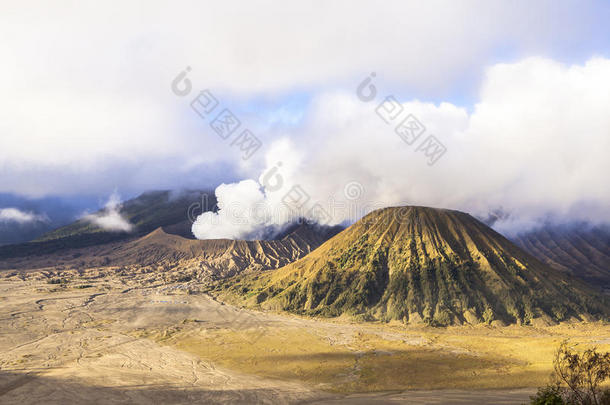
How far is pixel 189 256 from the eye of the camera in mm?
178000

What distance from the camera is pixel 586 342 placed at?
2532 inches

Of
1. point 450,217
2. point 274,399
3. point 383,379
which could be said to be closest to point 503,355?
point 383,379

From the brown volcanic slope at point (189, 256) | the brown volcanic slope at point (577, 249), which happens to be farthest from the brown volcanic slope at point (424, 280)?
the brown volcanic slope at point (577, 249)

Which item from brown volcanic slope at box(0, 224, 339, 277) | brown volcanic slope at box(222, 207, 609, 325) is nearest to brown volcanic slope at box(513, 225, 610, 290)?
brown volcanic slope at box(222, 207, 609, 325)

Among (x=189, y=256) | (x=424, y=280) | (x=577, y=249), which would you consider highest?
(x=189, y=256)

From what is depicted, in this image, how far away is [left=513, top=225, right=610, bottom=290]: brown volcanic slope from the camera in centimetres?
16162

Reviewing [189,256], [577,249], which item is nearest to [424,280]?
[189,256]

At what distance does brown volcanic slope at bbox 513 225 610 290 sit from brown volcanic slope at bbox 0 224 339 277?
118 m

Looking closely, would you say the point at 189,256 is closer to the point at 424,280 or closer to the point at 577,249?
the point at 424,280

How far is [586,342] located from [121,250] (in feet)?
649

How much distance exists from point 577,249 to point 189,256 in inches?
7607

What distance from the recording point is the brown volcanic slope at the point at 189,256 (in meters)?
168

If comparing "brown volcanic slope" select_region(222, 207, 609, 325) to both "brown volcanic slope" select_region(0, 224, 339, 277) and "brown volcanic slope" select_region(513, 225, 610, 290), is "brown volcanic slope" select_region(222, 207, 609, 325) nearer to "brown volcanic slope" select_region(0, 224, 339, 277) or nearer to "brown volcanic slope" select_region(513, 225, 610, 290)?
"brown volcanic slope" select_region(0, 224, 339, 277)

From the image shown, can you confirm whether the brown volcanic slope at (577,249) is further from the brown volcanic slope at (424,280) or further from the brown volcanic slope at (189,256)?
the brown volcanic slope at (189,256)
